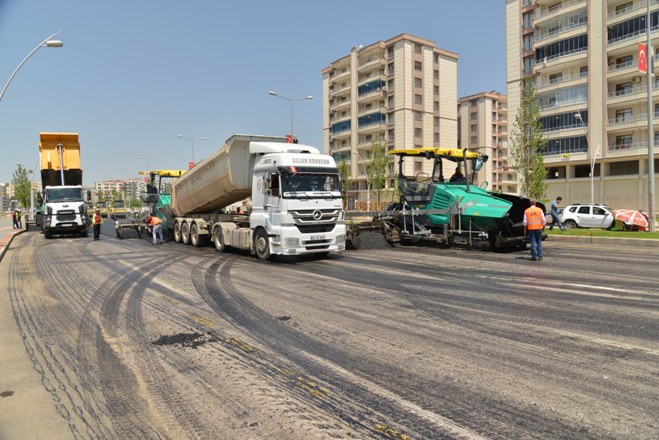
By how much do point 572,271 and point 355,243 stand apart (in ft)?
23.8

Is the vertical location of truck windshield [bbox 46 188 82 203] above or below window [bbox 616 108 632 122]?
below

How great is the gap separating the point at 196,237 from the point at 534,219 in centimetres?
1186

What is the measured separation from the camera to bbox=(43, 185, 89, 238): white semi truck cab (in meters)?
22.9

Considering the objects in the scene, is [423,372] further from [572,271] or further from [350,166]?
[350,166]

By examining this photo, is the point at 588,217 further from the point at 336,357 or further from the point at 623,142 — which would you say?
the point at 623,142

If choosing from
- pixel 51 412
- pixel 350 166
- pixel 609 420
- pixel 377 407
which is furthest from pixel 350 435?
pixel 350 166

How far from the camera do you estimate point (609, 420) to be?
10.7ft

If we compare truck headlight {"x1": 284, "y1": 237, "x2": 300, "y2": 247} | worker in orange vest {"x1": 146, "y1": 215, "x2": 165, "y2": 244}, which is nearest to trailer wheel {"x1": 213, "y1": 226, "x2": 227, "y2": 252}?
truck headlight {"x1": 284, "y1": 237, "x2": 300, "y2": 247}

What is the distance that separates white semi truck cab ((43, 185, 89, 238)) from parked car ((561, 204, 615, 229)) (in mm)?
27217

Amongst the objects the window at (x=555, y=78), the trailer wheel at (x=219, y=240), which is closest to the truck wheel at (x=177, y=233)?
the trailer wheel at (x=219, y=240)

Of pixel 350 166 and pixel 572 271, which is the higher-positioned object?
pixel 350 166

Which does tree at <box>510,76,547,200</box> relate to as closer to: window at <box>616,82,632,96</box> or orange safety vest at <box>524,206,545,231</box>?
orange safety vest at <box>524,206,545,231</box>

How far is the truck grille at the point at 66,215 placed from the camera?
904 inches

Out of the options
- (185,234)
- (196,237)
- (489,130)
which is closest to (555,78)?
(489,130)
